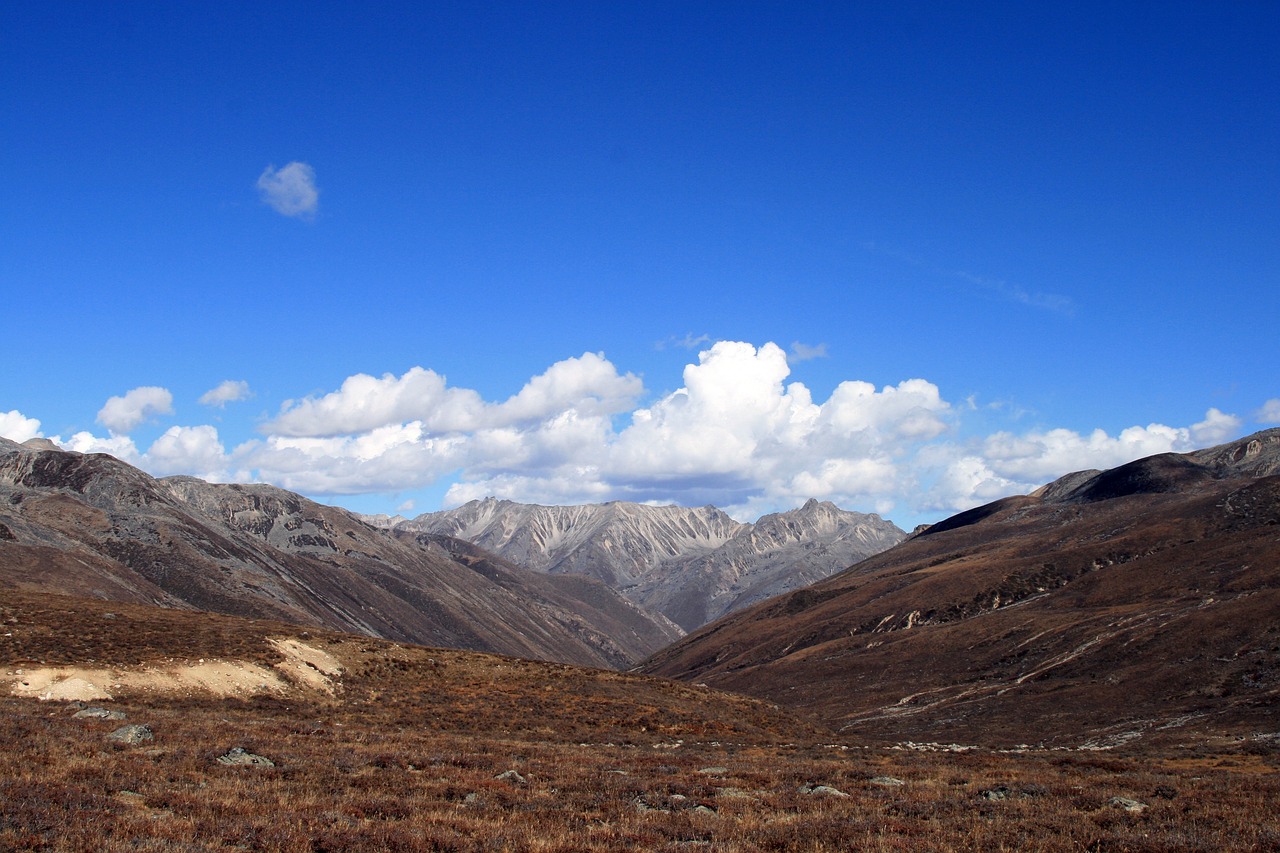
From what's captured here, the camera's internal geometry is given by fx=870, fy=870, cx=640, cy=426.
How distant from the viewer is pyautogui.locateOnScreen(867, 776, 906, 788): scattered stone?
27859 millimetres

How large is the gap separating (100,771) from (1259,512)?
184217 mm

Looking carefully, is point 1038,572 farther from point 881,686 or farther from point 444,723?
point 444,723

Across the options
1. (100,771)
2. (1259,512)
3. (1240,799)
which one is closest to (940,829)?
(1240,799)

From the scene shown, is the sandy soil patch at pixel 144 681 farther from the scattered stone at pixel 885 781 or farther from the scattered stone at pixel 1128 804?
the scattered stone at pixel 1128 804

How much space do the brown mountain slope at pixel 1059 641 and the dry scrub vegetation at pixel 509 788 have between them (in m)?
31.6

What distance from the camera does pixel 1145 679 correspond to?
86.9 meters

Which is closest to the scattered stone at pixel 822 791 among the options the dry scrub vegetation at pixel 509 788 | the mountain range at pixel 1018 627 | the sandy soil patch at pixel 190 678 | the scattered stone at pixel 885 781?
the dry scrub vegetation at pixel 509 788

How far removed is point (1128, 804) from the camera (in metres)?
23.2

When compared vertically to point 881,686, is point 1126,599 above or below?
above

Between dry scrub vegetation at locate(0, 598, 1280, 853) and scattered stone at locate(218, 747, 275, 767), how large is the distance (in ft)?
1.41

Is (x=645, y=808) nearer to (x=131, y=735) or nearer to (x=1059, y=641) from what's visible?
(x=131, y=735)

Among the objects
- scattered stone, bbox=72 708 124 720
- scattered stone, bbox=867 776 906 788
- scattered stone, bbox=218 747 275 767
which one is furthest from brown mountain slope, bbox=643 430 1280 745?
scattered stone, bbox=218 747 275 767

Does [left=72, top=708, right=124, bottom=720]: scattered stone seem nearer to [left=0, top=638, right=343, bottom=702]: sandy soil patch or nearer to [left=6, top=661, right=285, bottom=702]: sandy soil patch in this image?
[left=0, top=638, right=343, bottom=702]: sandy soil patch

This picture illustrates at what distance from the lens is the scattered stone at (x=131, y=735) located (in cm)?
2712
